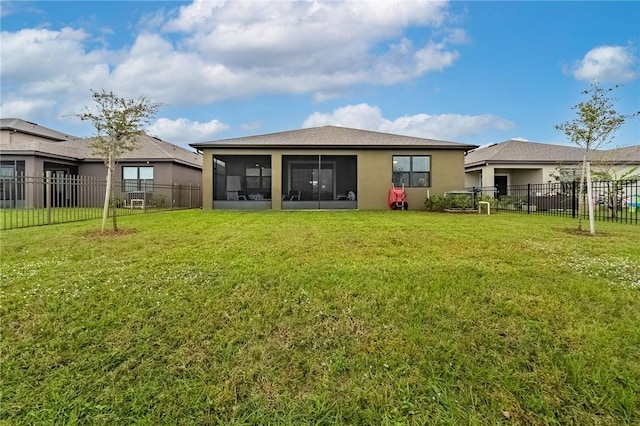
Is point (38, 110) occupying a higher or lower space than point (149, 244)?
higher

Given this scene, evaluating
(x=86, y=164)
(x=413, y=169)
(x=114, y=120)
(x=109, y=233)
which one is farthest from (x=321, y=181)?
(x=86, y=164)

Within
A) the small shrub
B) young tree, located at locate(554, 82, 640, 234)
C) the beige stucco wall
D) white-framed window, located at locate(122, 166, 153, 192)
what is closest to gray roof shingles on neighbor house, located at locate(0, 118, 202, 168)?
white-framed window, located at locate(122, 166, 153, 192)

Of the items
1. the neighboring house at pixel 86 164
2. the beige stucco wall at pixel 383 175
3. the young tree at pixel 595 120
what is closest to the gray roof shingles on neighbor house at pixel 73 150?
the neighboring house at pixel 86 164

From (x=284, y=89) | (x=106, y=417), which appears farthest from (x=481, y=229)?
(x=284, y=89)

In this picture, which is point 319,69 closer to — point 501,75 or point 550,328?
point 501,75

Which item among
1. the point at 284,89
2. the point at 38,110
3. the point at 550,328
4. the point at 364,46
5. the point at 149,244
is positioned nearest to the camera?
the point at 550,328

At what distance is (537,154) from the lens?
22.6 m

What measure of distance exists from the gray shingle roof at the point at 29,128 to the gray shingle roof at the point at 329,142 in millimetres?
17859

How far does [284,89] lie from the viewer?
64.2ft

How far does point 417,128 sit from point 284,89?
34.0ft

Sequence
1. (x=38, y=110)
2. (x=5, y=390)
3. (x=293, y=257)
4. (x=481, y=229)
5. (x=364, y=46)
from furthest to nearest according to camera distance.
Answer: (x=38, y=110), (x=364, y=46), (x=481, y=229), (x=293, y=257), (x=5, y=390)

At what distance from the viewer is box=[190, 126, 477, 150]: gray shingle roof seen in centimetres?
1566

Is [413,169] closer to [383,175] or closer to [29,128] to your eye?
[383,175]

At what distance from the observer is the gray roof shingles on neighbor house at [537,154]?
2147 centimetres
